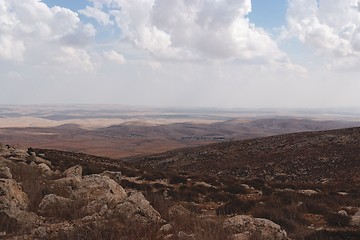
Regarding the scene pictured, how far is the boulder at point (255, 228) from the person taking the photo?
25.5 feet

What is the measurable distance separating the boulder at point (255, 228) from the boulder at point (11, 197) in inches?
209

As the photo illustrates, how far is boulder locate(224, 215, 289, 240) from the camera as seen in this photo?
7.77m

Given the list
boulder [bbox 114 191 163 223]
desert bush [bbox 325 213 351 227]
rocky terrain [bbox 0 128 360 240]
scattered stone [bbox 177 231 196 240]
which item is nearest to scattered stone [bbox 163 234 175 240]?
rocky terrain [bbox 0 128 360 240]

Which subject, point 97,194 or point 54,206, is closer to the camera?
point 54,206

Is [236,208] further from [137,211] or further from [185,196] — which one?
[137,211]

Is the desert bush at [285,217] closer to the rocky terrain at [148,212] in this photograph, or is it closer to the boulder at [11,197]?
the rocky terrain at [148,212]

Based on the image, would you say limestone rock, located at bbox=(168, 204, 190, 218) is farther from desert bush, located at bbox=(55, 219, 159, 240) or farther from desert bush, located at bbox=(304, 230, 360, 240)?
desert bush, located at bbox=(304, 230, 360, 240)

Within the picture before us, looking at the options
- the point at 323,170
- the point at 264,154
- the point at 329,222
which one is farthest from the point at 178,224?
the point at 264,154

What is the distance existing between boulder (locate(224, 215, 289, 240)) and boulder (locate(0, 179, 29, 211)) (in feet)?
17.4

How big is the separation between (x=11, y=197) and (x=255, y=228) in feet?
21.1

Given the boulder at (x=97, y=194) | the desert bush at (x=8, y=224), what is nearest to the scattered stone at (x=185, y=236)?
the boulder at (x=97, y=194)

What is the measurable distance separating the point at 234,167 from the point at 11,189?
111 feet

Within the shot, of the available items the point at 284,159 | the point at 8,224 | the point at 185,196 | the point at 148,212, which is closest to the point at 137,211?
the point at 148,212

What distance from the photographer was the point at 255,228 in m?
8.18
